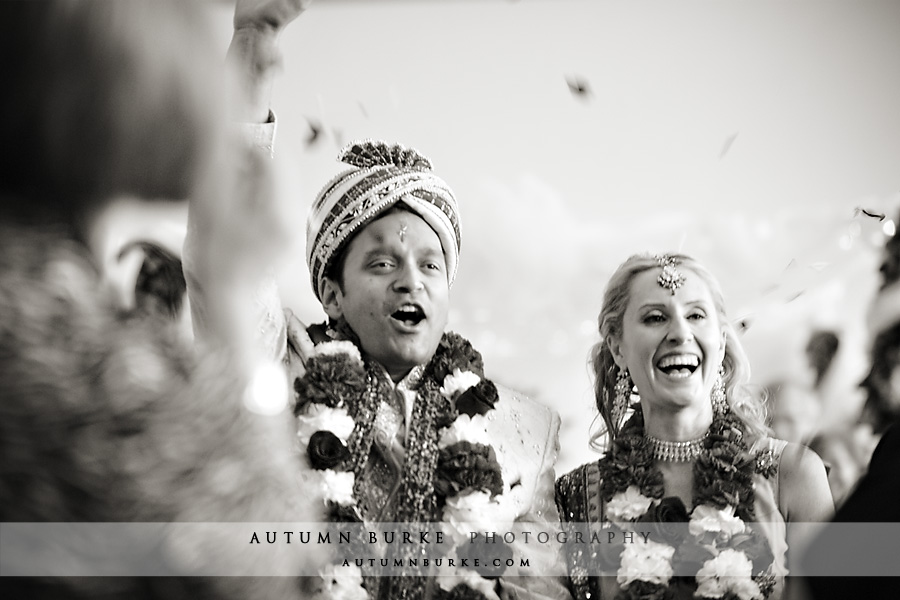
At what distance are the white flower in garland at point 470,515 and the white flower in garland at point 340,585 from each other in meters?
0.27

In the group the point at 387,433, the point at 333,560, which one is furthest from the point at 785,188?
the point at 333,560

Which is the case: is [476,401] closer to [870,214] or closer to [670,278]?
[670,278]

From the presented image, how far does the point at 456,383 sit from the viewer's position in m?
2.37

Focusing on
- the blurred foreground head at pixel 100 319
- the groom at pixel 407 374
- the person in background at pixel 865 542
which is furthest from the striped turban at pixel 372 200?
the blurred foreground head at pixel 100 319

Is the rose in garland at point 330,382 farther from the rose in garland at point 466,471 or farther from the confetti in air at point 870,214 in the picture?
the confetti in air at point 870,214

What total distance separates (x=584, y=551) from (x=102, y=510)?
6.46 feet

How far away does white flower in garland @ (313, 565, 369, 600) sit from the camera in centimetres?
207

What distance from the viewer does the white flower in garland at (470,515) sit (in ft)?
7.11

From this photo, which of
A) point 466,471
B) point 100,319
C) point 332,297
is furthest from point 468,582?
point 100,319

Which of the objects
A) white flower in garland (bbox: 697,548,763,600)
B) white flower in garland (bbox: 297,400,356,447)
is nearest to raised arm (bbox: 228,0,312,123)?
white flower in garland (bbox: 297,400,356,447)

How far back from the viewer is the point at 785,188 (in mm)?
3031

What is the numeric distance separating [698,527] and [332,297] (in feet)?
4.04

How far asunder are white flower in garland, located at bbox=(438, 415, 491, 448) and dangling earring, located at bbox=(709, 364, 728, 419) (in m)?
0.74

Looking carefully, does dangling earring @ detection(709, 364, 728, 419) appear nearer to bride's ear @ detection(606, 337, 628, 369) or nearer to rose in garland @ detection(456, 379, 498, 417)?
bride's ear @ detection(606, 337, 628, 369)
